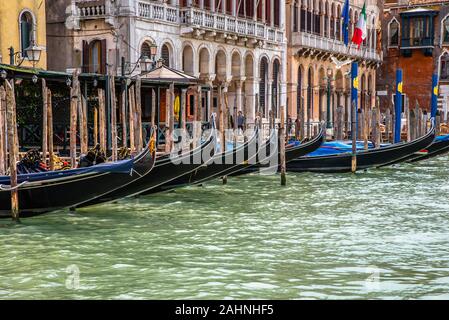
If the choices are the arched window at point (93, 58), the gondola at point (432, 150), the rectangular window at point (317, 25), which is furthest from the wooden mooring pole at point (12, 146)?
the rectangular window at point (317, 25)

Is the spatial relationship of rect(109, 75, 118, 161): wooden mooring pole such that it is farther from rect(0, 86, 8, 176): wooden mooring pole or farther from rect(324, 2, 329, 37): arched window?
rect(324, 2, 329, 37): arched window

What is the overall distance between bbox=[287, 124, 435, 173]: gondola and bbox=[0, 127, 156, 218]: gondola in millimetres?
5386

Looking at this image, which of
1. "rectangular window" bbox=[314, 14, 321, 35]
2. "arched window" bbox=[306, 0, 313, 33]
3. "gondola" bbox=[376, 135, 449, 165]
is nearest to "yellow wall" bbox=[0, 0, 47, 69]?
"gondola" bbox=[376, 135, 449, 165]

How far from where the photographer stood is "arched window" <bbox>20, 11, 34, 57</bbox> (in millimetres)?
13812

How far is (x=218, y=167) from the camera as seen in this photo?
35.8ft

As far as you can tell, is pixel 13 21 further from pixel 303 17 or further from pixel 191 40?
pixel 303 17

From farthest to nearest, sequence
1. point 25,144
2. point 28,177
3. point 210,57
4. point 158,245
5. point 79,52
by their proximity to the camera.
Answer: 1. point 210,57
2. point 79,52
3. point 25,144
4. point 28,177
5. point 158,245

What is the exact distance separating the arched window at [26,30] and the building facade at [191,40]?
1576mm

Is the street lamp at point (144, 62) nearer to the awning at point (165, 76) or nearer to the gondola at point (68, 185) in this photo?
the awning at point (165, 76)

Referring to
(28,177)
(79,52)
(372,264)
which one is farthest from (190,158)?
(79,52)

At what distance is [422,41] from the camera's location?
28375mm

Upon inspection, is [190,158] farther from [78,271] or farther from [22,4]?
[22,4]

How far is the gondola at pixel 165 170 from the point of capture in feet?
29.1

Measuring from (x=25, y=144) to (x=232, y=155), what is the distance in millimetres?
3457
